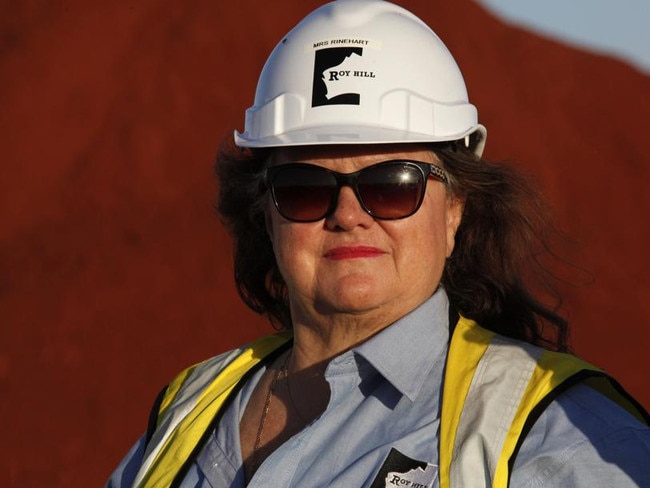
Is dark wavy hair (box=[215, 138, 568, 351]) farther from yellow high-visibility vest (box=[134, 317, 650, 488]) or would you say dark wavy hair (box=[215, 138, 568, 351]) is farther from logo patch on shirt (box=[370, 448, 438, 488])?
logo patch on shirt (box=[370, 448, 438, 488])

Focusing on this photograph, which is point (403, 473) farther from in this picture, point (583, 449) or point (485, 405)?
point (583, 449)

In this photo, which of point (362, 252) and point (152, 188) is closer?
point (362, 252)

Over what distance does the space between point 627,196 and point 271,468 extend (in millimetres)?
20761

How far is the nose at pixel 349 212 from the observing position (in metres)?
3.28

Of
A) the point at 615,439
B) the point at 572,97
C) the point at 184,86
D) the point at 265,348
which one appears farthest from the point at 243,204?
the point at 572,97

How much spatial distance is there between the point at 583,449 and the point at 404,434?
0.45m

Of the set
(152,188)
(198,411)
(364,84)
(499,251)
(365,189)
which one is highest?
(364,84)

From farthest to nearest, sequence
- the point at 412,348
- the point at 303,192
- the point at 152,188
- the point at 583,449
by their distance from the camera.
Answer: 1. the point at 152,188
2. the point at 303,192
3. the point at 412,348
4. the point at 583,449

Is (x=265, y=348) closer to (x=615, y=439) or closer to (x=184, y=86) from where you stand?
(x=615, y=439)

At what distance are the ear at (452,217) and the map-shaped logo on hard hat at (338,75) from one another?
42 cm

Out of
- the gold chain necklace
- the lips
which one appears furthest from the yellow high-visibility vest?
the lips

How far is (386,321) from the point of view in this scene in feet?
11.1

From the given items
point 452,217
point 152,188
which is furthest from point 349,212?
point 152,188

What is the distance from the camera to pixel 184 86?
21.7m
